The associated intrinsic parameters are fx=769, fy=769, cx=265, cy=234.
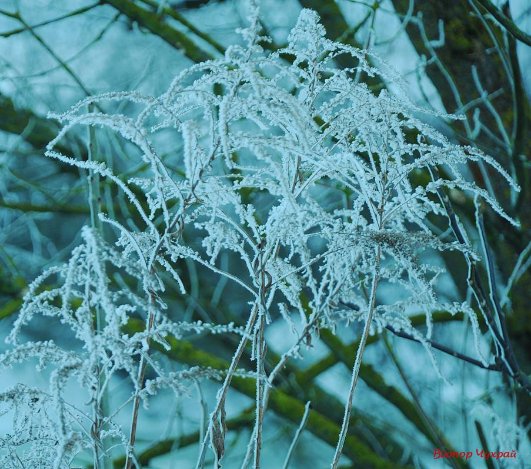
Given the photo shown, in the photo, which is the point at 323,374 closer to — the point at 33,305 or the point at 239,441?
the point at 239,441

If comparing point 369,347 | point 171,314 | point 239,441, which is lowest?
point 239,441

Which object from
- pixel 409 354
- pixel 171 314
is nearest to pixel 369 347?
pixel 409 354

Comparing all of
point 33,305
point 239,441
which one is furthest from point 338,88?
point 239,441

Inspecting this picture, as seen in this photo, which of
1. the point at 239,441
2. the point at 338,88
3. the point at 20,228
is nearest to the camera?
the point at 338,88

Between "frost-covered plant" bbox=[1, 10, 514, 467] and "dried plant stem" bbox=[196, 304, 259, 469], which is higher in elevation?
"frost-covered plant" bbox=[1, 10, 514, 467]

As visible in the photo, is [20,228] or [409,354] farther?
[20,228]

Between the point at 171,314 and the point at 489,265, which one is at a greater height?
the point at 489,265

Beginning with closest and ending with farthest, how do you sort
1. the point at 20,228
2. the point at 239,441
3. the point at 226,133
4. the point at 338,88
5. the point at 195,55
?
the point at 226,133, the point at 338,88, the point at 195,55, the point at 239,441, the point at 20,228

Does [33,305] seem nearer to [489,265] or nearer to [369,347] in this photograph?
[489,265]

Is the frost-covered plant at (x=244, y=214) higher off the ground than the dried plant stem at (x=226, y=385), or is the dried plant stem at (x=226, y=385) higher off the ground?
the frost-covered plant at (x=244, y=214)
